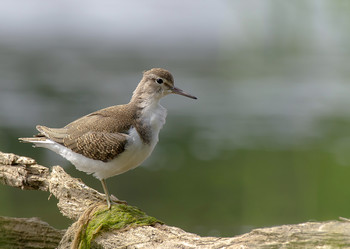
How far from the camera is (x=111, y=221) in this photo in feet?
12.5

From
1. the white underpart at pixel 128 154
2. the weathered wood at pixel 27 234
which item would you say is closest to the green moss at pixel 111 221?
the white underpart at pixel 128 154

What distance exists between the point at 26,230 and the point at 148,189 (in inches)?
149

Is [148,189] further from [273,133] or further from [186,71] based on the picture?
[186,71]

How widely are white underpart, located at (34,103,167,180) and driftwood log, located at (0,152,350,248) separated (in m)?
0.18

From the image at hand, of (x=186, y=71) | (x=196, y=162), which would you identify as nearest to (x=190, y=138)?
(x=196, y=162)

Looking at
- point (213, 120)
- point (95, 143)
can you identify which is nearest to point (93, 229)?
point (95, 143)

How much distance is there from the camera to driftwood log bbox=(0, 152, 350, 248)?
8.73 ft

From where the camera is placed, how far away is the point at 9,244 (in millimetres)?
4066

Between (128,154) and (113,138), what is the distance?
18 cm

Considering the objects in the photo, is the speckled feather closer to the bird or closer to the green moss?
the bird

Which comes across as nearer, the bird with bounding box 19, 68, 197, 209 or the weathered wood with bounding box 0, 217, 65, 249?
the weathered wood with bounding box 0, 217, 65, 249

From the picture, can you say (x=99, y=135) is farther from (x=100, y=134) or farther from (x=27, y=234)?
(x=27, y=234)

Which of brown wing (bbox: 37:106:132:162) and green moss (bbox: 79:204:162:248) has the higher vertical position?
brown wing (bbox: 37:106:132:162)

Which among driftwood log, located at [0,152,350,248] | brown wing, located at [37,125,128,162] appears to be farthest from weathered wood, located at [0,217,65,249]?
brown wing, located at [37,125,128,162]
